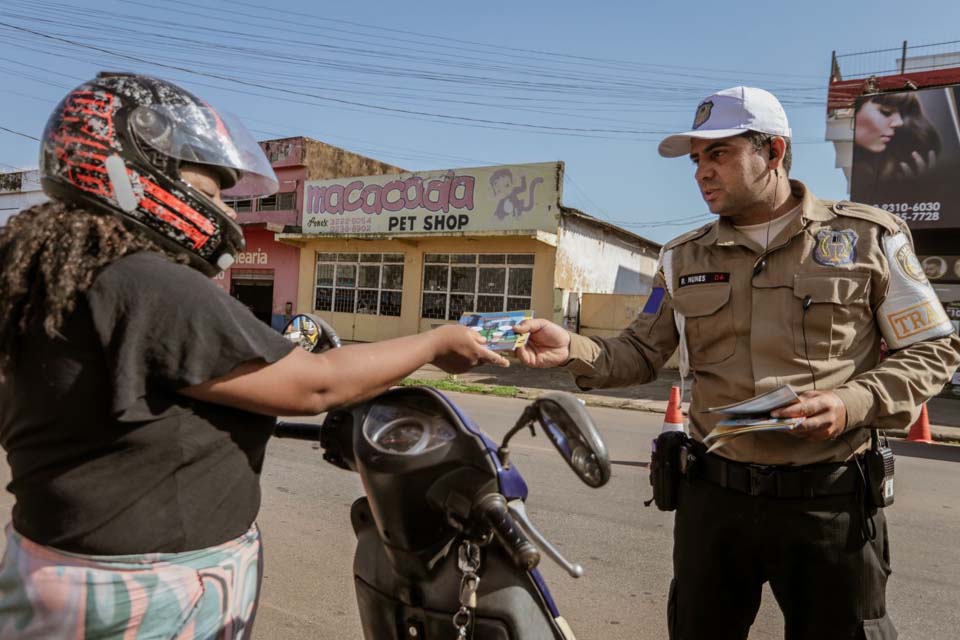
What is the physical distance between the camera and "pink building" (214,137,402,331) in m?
24.2

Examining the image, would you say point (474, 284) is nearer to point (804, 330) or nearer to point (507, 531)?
point (804, 330)

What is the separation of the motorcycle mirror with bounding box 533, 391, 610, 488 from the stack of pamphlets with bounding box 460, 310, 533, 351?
523mm

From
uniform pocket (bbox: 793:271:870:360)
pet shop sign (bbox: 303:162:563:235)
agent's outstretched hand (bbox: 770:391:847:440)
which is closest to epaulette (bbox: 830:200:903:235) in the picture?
uniform pocket (bbox: 793:271:870:360)

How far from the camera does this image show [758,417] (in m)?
2.00

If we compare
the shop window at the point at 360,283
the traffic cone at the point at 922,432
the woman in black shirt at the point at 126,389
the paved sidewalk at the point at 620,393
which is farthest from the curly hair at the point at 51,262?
the shop window at the point at 360,283

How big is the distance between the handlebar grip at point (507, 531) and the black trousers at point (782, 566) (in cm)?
107

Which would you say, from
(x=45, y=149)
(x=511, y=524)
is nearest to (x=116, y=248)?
(x=45, y=149)

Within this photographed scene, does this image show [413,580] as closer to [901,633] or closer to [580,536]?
[901,633]


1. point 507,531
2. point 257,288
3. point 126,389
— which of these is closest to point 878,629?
point 507,531

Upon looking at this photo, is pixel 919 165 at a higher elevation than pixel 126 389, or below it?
higher

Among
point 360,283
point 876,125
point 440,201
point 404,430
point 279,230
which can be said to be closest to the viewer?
point 404,430

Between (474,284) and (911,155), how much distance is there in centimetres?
1083

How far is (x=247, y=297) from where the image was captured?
83.0 feet

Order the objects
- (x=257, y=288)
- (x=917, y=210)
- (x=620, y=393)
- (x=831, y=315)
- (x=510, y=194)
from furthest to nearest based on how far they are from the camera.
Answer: (x=257, y=288) < (x=510, y=194) < (x=620, y=393) < (x=917, y=210) < (x=831, y=315)
